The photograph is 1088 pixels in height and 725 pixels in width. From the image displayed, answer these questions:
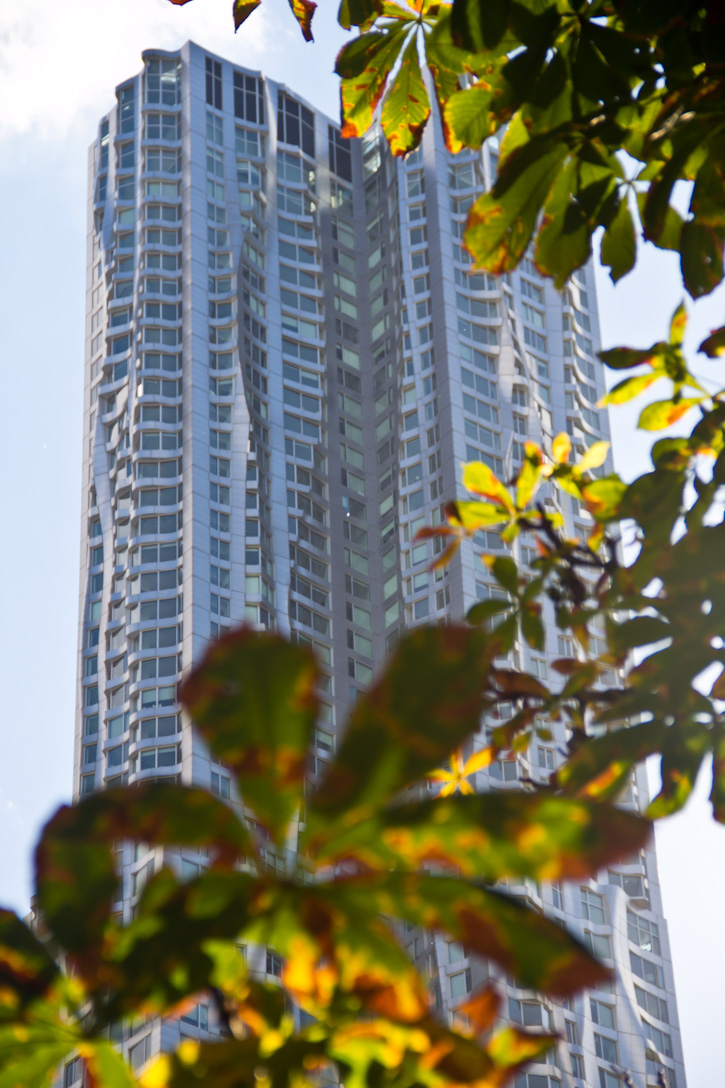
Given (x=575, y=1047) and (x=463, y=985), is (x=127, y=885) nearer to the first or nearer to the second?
(x=463, y=985)

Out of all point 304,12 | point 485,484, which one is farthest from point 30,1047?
point 304,12

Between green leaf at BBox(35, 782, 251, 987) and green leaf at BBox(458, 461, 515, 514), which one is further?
green leaf at BBox(458, 461, 515, 514)

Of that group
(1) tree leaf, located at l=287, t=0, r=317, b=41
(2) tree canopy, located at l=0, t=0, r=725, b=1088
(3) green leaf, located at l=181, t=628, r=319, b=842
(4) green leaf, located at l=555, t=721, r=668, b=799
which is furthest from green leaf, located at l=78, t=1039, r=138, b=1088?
(1) tree leaf, located at l=287, t=0, r=317, b=41

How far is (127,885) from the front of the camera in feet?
128

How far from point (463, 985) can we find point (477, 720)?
3797 cm

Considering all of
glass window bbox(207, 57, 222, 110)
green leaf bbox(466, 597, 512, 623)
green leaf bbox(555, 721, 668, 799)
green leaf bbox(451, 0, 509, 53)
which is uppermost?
glass window bbox(207, 57, 222, 110)

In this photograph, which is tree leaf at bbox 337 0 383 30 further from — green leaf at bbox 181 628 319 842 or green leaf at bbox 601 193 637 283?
green leaf at bbox 181 628 319 842

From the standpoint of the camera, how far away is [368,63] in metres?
1.72

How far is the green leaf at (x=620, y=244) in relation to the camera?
1.52 m

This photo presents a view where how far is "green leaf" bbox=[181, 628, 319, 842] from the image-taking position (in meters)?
0.50

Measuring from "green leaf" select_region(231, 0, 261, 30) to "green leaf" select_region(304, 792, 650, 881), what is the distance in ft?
5.70

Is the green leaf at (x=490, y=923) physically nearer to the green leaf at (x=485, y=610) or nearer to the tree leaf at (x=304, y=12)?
the green leaf at (x=485, y=610)

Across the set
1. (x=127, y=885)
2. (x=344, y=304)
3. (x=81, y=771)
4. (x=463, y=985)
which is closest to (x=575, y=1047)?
(x=463, y=985)

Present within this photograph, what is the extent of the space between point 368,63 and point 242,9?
0.39m
